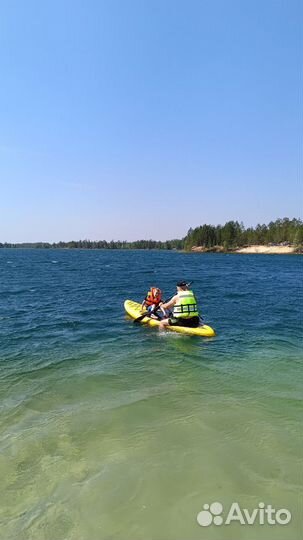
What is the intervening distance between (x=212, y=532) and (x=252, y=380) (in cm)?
567

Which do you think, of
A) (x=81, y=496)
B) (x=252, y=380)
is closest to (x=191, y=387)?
(x=252, y=380)

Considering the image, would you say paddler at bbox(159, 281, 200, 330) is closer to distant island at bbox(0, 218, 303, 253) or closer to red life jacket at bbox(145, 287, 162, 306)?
red life jacket at bbox(145, 287, 162, 306)

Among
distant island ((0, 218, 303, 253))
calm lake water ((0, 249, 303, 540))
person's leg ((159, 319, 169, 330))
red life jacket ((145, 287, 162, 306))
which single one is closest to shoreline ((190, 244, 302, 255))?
distant island ((0, 218, 303, 253))

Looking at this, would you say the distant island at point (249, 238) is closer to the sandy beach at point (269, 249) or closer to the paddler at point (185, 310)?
the sandy beach at point (269, 249)

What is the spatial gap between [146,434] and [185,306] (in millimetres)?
9234

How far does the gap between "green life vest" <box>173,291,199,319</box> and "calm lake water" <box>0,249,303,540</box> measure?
1.16 meters

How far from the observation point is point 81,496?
5.37 metres

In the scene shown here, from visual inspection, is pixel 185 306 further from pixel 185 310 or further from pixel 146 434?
pixel 146 434

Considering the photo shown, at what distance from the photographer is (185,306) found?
16094 millimetres

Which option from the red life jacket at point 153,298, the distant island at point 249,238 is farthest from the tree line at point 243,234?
the red life jacket at point 153,298

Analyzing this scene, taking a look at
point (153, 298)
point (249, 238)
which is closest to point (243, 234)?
point (249, 238)

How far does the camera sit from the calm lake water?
16.3ft

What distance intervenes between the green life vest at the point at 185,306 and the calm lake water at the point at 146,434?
1.16 meters

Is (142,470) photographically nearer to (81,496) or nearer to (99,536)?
(81,496)
